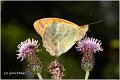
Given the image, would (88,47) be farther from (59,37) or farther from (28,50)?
(28,50)

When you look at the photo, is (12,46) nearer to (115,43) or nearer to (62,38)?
(115,43)

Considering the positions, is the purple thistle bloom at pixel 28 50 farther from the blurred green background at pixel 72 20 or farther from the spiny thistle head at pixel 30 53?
the blurred green background at pixel 72 20

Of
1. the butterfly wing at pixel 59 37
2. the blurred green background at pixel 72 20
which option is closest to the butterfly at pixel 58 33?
the butterfly wing at pixel 59 37

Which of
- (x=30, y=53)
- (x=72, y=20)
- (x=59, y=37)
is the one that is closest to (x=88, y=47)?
(x=59, y=37)

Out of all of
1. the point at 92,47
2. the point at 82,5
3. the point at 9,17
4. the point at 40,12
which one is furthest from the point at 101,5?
the point at 92,47

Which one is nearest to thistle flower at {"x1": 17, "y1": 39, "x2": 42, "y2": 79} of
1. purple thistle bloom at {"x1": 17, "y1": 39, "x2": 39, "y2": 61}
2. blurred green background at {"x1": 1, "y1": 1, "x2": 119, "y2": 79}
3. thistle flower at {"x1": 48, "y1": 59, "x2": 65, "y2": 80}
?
purple thistle bloom at {"x1": 17, "y1": 39, "x2": 39, "y2": 61}

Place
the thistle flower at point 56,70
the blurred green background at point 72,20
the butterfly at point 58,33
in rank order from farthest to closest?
1. the blurred green background at point 72,20
2. the butterfly at point 58,33
3. the thistle flower at point 56,70
